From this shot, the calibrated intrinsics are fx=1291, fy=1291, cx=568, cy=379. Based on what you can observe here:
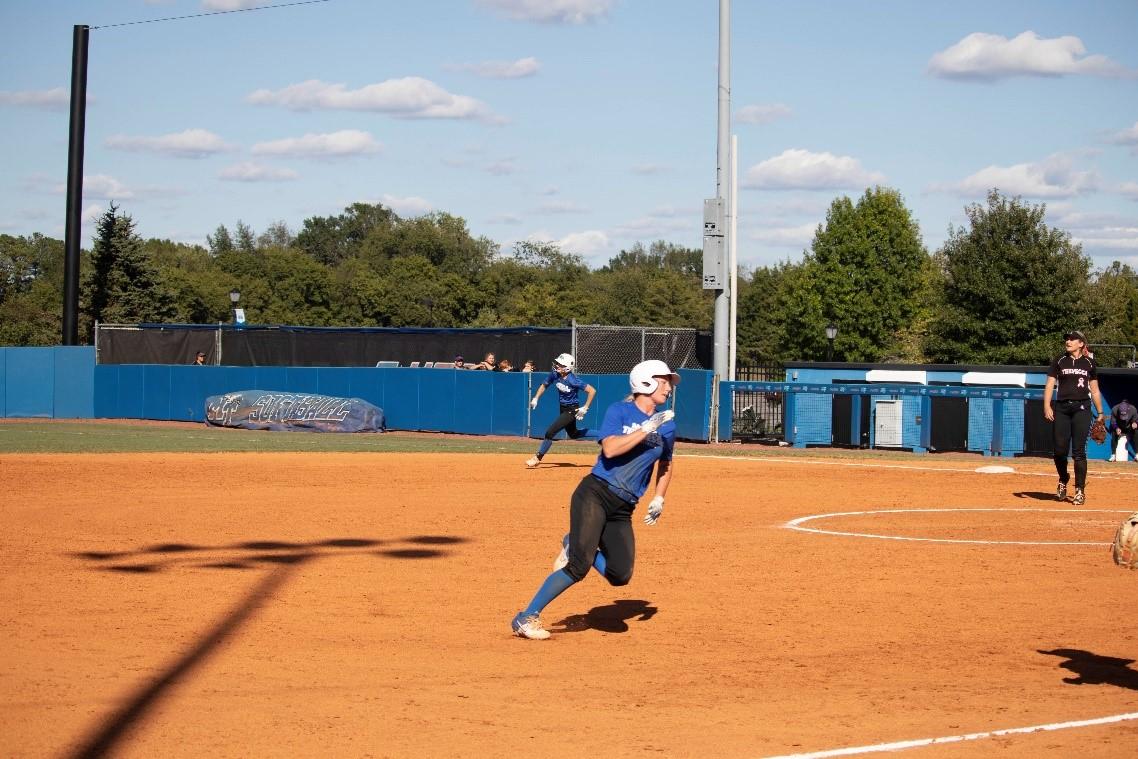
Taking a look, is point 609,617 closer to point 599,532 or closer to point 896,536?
point 599,532

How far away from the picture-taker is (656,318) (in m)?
117

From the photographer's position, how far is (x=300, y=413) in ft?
117

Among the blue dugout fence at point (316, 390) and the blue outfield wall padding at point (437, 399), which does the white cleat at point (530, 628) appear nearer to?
the blue dugout fence at point (316, 390)

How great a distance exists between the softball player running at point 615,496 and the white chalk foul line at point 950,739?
8.63 feet

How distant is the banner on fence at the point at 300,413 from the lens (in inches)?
1391

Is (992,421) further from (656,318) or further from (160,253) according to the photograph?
(160,253)

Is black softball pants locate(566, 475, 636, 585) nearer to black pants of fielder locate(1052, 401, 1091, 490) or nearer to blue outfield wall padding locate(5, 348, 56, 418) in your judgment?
black pants of fielder locate(1052, 401, 1091, 490)

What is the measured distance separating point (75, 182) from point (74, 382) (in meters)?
6.77

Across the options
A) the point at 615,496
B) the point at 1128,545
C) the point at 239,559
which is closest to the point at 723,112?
the point at 239,559

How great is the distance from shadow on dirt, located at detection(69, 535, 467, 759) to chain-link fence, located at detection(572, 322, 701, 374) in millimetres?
20743

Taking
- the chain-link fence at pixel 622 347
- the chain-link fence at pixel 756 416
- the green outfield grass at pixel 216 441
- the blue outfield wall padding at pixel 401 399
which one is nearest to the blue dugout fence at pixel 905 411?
the chain-link fence at pixel 756 416

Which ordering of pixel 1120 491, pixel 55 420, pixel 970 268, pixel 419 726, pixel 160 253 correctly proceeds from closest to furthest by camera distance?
pixel 419 726
pixel 1120 491
pixel 55 420
pixel 970 268
pixel 160 253

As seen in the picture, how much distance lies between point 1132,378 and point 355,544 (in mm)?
25869

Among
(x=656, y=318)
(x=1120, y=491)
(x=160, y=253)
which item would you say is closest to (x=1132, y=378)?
(x=1120, y=491)
